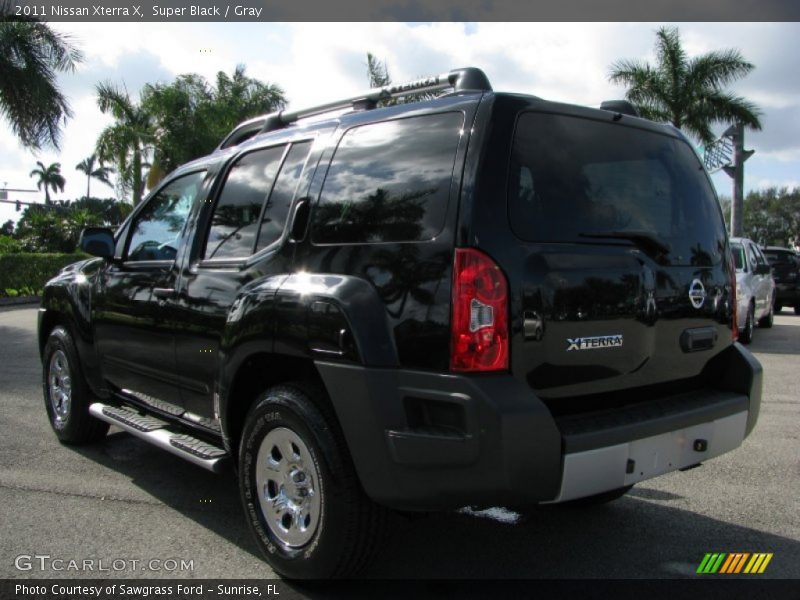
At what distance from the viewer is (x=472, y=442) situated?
2627mm

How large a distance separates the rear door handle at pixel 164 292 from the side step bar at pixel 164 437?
761 mm

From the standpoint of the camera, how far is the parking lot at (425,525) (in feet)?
11.3

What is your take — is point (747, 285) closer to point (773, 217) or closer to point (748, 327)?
point (748, 327)

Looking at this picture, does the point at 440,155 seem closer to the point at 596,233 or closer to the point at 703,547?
the point at 596,233

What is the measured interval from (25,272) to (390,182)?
72.6ft

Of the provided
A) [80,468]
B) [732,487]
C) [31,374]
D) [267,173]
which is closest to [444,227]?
[267,173]

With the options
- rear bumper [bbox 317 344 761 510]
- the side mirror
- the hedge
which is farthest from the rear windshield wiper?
the hedge

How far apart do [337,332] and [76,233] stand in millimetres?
28478

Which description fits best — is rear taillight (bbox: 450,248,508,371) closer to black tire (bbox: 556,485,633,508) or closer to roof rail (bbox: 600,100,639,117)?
roof rail (bbox: 600,100,639,117)

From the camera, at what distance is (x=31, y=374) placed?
8.66 metres

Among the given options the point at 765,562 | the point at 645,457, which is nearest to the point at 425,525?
the point at 645,457

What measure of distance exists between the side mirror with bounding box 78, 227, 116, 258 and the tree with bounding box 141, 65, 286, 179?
24.1 metres

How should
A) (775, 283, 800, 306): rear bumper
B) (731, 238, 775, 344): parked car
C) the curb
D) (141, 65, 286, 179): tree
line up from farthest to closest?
(141, 65, 286, 179): tree, the curb, (775, 283, 800, 306): rear bumper, (731, 238, 775, 344): parked car

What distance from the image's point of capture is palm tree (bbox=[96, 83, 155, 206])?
28.6 m
